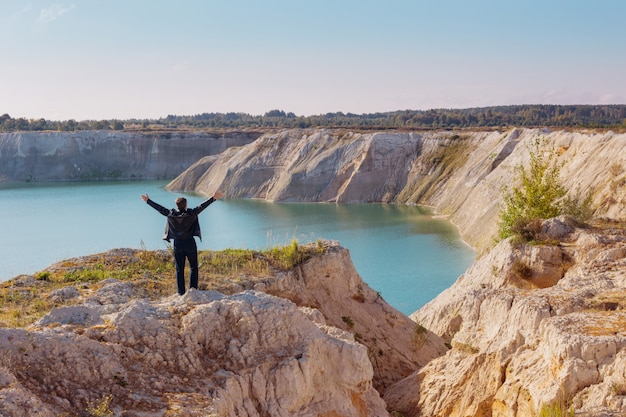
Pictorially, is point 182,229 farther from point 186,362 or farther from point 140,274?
point 140,274

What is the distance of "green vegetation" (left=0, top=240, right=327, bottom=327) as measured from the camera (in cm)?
949

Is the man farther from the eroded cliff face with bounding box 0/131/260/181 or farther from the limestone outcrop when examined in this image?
the eroded cliff face with bounding box 0/131/260/181

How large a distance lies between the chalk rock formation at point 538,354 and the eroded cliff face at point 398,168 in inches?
882

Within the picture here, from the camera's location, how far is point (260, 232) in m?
42.5

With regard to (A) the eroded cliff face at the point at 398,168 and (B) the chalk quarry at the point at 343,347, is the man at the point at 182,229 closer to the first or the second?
(B) the chalk quarry at the point at 343,347

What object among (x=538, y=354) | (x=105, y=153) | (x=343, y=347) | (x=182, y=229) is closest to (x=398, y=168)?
(x=105, y=153)

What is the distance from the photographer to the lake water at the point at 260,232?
94.0 feet

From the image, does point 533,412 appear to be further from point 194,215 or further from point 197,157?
point 197,157

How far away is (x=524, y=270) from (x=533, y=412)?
6798mm

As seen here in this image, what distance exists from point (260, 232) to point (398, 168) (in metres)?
22.2

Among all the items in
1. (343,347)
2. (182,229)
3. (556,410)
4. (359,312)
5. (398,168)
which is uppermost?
(182,229)

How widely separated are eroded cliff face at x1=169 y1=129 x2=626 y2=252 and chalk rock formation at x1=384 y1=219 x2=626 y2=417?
22.4 metres

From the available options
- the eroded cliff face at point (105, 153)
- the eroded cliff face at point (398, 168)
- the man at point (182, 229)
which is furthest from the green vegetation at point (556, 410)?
the eroded cliff face at point (105, 153)

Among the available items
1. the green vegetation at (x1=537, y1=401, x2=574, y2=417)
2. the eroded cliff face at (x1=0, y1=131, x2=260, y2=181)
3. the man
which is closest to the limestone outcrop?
the man
